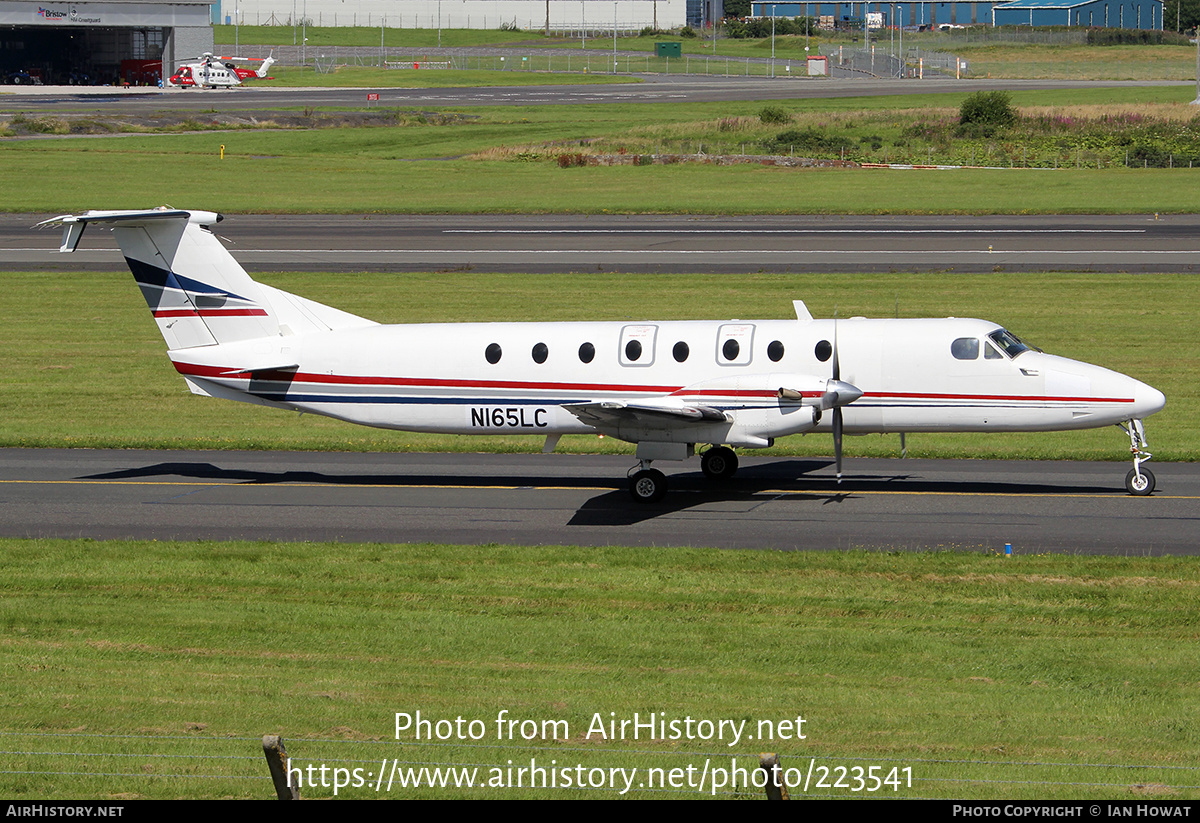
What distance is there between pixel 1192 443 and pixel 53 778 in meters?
22.3

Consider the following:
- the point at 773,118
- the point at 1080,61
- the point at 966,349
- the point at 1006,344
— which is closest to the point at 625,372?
the point at 966,349

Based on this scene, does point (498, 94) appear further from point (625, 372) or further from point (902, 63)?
point (625, 372)

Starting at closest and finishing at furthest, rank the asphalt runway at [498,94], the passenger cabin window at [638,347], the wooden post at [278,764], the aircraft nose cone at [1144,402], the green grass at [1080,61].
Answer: the wooden post at [278,764]
the aircraft nose cone at [1144,402]
the passenger cabin window at [638,347]
the asphalt runway at [498,94]
the green grass at [1080,61]

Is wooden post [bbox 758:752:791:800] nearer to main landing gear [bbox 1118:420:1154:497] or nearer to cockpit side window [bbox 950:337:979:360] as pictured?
cockpit side window [bbox 950:337:979:360]

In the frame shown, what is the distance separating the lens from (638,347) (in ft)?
73.7

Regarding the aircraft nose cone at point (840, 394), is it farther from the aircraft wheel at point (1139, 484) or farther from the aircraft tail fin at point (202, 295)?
the aircraft tail fin at point (202, 295)

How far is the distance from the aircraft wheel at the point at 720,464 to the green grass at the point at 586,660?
5.37 meters

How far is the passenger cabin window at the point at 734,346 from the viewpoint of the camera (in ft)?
72.0

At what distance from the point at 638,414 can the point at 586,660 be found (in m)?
7.41

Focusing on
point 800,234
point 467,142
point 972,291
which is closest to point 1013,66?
point 467,142

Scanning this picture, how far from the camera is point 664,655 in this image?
14195 millimetres

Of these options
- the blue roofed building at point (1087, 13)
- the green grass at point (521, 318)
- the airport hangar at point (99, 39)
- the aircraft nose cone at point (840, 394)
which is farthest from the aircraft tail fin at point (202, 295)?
the blue roofed building at point (1087, 13)

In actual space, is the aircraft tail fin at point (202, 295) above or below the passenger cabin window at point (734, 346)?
above

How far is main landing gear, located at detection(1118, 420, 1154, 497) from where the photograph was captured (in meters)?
21.5
